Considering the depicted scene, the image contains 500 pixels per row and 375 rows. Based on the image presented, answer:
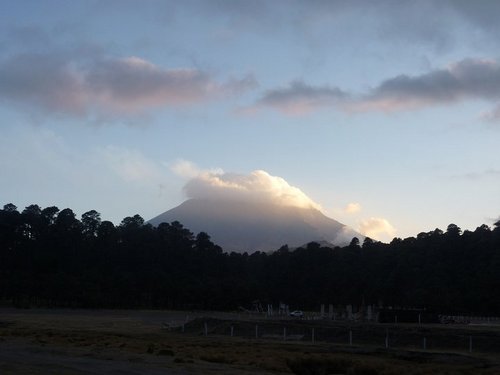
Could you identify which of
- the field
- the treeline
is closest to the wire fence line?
the field

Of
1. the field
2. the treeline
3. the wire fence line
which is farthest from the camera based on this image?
the treeline

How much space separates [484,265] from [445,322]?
38885mm

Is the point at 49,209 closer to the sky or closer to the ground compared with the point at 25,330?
closer to the sky

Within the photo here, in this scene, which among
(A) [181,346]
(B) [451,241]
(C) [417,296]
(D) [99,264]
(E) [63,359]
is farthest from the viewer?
(D) [99,264]

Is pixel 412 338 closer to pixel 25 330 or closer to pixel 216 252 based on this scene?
pixel 25 330

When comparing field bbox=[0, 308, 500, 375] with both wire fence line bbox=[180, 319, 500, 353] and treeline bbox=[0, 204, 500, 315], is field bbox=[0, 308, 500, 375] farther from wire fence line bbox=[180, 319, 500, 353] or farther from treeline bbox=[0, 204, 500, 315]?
treeline bbox=[0, 204, 500, 315]

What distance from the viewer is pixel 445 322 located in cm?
7150

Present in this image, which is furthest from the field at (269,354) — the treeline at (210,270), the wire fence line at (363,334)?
the treeline at (210,270)

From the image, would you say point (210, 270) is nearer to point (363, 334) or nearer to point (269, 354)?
point (363, 334)

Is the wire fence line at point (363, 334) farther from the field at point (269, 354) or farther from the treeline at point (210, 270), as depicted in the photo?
the treeline at point (210, 270)

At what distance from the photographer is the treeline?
107875mm

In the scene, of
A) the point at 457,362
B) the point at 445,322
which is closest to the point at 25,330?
the point at 457,362

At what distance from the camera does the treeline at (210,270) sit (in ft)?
354

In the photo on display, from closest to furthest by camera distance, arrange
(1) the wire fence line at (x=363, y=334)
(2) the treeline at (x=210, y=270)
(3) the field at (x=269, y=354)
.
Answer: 1. (3) the field at (x=269, y=354)
2. (1) the wire fence line at (x=363, y=334)
3. (2) the treeline at (x=210, y=270)
